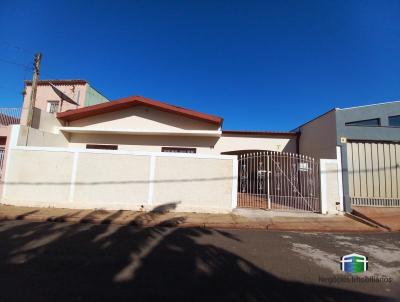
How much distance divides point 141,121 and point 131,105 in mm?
893

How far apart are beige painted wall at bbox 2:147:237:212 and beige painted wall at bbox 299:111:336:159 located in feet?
13.2

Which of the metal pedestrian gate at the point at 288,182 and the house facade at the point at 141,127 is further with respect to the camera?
the house facade at the point at 141,127

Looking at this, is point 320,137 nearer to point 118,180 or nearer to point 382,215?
point 382,215

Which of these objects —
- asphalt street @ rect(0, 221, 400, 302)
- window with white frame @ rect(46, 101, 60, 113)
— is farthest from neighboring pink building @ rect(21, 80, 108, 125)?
asphalt street @ rect(0, 221, 400, 302)

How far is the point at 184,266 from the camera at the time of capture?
13.3ft

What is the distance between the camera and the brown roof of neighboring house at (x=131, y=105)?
36.9 ft

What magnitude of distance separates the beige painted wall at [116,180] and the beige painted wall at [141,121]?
2.92 m

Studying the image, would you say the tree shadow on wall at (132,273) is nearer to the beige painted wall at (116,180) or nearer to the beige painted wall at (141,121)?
the beige painted wall at (116,180)

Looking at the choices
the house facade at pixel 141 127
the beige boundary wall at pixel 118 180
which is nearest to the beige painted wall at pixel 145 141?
the house facade at pixel 141 127

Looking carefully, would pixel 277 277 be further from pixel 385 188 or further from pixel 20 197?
pixel 20 197

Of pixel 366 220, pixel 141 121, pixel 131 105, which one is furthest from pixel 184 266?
pixel 131 105

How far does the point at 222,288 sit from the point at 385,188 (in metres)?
8.87

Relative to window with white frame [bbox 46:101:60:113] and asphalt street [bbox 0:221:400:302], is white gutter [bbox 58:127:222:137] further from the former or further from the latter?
window with white frame [bbox 46:101:60:113]

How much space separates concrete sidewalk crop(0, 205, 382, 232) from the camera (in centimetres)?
735
